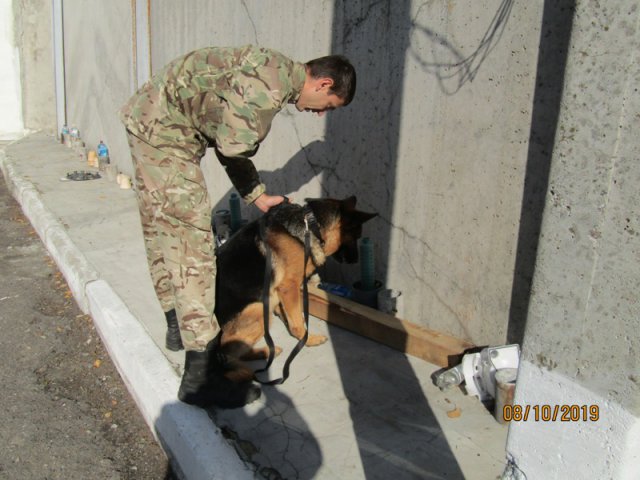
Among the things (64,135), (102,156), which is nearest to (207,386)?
(102,156)

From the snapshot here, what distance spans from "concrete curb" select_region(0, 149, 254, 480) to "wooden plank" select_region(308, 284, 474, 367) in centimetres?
118

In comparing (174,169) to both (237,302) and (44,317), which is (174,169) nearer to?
(237,302)

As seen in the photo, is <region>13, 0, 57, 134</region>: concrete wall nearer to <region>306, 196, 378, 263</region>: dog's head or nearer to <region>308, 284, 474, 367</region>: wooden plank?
<region>308, 284, 474, 367</region>: wooden plank

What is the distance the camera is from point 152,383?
3.07 metres

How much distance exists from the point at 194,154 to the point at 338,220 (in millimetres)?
1058

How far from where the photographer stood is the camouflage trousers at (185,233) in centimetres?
284

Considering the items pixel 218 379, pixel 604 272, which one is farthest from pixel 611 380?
pixel 218 379

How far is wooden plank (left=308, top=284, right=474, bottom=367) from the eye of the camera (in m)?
3.25

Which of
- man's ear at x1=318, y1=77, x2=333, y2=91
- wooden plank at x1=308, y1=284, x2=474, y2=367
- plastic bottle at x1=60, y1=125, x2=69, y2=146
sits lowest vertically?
wooden plank at x1=308, y1=284, x2=474, y2=367

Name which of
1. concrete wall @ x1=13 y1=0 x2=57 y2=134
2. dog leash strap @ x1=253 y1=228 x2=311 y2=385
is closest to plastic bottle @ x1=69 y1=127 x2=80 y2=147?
concrete wall @ x1=13 y1=0 x2=57 y2=134

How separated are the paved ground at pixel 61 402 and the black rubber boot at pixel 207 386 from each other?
1.20ft
